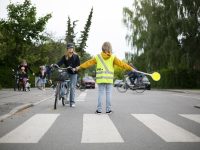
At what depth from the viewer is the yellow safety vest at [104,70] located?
1025 centimetres

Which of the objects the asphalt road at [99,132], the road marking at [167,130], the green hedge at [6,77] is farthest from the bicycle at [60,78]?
the green hedge at [6,77]

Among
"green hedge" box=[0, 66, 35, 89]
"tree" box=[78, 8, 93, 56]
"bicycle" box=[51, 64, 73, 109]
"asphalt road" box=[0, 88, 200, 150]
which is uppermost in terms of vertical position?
"tree" box=[78, 8, 93, 56]

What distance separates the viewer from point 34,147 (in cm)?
564

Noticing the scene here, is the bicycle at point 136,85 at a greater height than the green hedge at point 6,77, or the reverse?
the green hedge at point 6,77

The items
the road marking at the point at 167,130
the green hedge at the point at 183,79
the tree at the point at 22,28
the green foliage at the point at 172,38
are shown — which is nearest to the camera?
the road marking at the point at 167,130

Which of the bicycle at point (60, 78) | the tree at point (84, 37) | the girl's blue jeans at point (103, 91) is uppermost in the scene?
the tree at point (84, 37)

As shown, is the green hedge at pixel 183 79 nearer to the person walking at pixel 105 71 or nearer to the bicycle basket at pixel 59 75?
the bicycle basket at pixel 59 75

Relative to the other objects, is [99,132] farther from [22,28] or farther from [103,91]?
[22,28]

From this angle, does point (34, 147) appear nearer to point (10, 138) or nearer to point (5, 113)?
point (10, 138)

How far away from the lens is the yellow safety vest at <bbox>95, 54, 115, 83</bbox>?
1025 cm

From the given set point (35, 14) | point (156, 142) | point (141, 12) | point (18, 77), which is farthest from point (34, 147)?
point (141, 12)

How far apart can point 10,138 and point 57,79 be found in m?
5.59

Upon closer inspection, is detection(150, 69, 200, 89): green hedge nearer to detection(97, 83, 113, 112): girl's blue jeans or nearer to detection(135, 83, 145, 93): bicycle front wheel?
detection(135, 83, 145, 93): bicycle front wheel

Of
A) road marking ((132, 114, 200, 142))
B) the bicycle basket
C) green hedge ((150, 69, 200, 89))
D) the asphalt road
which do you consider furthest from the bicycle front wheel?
green hedge ((150, 69, 200, 89))
